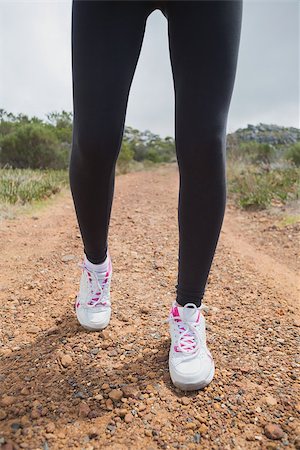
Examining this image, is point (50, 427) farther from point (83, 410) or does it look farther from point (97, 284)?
point (97, 284)

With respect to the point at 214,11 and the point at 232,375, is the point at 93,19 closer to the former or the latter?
the point at 214,11

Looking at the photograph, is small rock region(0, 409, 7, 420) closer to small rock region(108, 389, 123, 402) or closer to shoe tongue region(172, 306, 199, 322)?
small rock region(108, 389, 123, 402)

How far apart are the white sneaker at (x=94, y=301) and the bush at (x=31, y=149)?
7.71 meters

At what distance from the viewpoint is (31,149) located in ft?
28.5

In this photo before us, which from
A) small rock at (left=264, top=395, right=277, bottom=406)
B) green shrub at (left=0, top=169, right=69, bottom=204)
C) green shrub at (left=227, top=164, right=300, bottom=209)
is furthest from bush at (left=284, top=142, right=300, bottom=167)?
small rock at (left=264, top=395, right=277, bottom=406)

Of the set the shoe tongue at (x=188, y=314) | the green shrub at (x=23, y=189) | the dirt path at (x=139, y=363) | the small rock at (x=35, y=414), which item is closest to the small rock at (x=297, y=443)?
the dirt path at (x=139, y=363)

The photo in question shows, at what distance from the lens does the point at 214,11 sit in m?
0.83

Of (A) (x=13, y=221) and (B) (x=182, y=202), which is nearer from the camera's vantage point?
(B) (x=182, y=202)

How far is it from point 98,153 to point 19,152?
8211mm

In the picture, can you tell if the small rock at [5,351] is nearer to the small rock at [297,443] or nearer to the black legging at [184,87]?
the black legging at [184,87]

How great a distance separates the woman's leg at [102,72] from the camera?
34.6 inches

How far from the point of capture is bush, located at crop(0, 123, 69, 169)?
333 inches

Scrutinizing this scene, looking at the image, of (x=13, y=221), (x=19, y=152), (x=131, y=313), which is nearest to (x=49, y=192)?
(x=13, y=221)

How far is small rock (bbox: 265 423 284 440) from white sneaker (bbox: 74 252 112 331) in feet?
1.87
